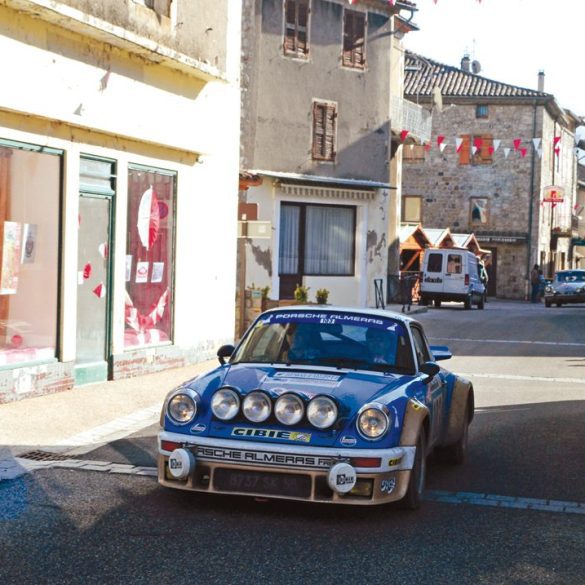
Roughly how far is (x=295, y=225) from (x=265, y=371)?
26417 mm

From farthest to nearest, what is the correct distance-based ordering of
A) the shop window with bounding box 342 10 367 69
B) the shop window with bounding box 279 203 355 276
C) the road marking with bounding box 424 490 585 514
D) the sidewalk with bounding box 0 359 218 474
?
the shop window with bounding box 342 10 367 69 → the shop window with bounding box 279 203 355 276 → the sidewalk with bounding box 0 359 218 474 → the road marking with bounding box 424 490 585 514

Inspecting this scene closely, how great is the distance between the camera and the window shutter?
5906 centimetres

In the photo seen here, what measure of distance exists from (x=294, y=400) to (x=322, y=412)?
196 mm

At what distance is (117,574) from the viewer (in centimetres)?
564

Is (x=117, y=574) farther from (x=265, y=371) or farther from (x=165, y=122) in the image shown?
(x=165, y=122)

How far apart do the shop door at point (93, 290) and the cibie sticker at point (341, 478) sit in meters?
7.62

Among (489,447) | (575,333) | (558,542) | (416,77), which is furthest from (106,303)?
(416,77)

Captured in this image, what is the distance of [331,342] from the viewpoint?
818 cm

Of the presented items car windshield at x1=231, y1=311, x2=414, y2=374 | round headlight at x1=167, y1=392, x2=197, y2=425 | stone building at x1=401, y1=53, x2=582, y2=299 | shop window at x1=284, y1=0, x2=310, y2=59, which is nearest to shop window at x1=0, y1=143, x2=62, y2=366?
car windshield at x1=231, y1=311, x2=414, y2=374

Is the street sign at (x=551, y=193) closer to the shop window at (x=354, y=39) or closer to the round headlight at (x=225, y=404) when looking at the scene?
the shop window at (x=354, y=39)

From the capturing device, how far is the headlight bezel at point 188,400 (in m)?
7.17

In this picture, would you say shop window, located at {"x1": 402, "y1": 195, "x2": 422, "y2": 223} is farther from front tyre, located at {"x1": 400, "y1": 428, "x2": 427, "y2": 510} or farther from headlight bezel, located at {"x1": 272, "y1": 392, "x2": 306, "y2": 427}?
headlight bezel, located at {"x1": 272, "y1": 392, "x2": 306, "y2": 427}

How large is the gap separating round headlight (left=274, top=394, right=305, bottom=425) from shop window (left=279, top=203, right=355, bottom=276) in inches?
1050

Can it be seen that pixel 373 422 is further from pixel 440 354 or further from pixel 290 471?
pixel 440 354
